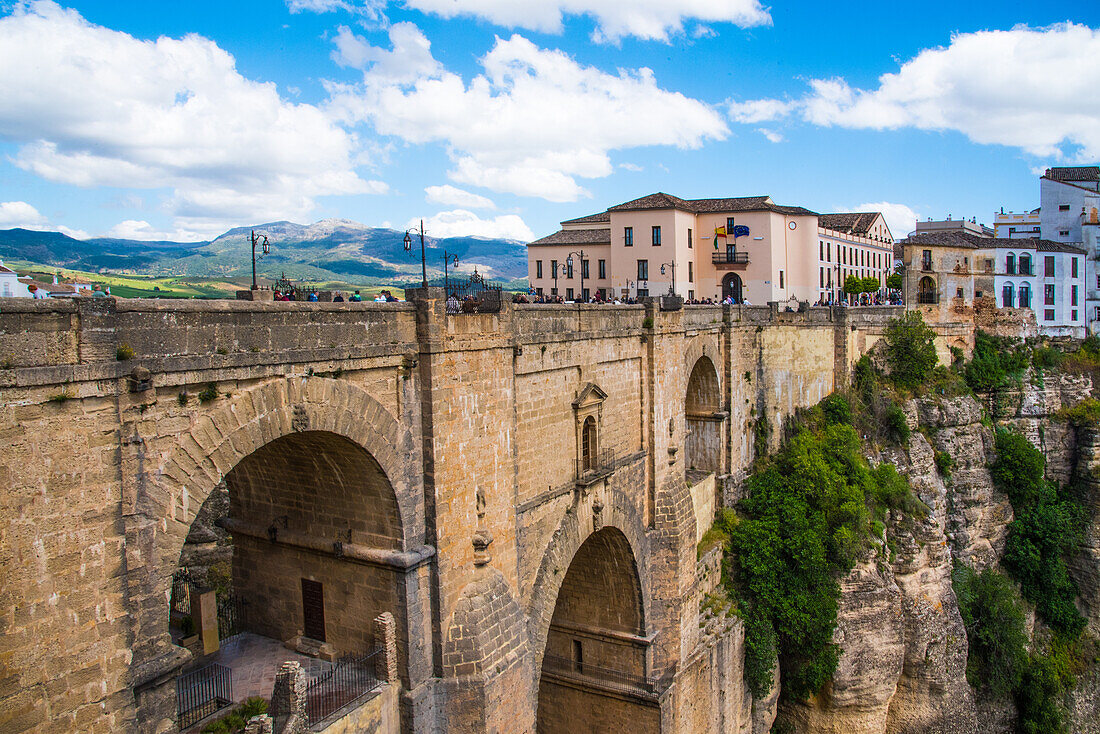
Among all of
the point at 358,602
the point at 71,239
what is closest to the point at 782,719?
the point at 358,602

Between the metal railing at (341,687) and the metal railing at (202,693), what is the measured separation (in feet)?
4.11

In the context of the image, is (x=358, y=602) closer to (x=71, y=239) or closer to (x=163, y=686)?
(x=163, y=686)

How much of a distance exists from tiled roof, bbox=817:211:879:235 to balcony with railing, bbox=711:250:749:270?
13.4m

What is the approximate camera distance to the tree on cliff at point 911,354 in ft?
123

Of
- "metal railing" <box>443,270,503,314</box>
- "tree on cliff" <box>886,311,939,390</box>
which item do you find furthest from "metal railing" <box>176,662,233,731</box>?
"tree on cliff" <box>886,311,939,390</box>

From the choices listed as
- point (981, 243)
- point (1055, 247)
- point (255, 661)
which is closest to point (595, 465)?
point (255, 661)

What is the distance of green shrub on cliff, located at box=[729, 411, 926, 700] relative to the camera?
24.7m

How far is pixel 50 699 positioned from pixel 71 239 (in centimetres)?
10393

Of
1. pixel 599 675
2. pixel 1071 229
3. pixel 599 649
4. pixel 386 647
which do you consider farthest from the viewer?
pixel 1071 229

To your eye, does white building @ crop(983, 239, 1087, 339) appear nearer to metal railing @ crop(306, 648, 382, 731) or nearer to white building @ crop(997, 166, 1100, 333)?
white building @ crop(997, 166, 1100, 333)

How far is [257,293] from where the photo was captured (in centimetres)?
1177

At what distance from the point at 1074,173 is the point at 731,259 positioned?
113ft

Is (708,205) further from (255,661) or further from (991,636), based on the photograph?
(255,661)

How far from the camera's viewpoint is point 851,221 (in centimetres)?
5462
